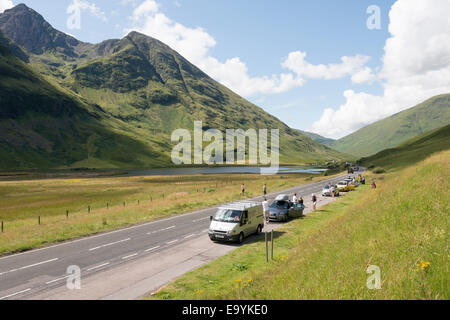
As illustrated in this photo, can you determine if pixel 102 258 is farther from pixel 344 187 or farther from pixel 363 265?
pixel 344 187

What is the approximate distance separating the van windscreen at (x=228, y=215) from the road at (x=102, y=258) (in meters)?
1.85

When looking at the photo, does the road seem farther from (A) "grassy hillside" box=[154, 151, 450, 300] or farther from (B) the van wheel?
(A) "grassy hillside" box=[154, 151, 450, 300]

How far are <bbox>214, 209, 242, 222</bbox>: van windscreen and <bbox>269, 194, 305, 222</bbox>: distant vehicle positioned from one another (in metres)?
7.07

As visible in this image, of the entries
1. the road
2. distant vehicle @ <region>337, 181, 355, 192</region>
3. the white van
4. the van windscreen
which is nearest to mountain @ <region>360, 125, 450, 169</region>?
distant vehicle @ <region>337, 181, 355, 192</region>

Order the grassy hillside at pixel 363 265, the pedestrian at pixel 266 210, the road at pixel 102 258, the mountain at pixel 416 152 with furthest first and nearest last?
the mountain at pixel 416 152 < the pedestrian at pixel 266 210 < the road at pixel 102 258 < the grassy hillside at pixel 363 265

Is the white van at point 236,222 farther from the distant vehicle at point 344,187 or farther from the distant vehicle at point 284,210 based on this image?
the distant vehicle at point 344,187

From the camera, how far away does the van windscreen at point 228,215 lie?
19594mm

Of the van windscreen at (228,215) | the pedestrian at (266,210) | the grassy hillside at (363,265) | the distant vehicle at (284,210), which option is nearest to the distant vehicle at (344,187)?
the distant vehicle at (284,210)

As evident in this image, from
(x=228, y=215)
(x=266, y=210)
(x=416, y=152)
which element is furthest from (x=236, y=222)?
(x=416, y=152)

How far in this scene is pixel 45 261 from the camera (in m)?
15.9

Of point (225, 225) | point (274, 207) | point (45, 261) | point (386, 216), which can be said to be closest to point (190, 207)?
point (274, 207)
